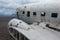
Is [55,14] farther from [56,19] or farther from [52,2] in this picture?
[52,2]

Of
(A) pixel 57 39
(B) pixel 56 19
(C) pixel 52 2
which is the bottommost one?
(A) pixel 57 39

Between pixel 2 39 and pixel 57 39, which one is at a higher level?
pixel 57 39

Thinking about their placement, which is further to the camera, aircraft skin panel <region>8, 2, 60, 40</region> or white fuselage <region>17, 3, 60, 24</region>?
white fuselage <region>17, 3, 60, 24</region>

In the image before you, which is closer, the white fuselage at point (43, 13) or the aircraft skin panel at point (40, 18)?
the aircraft skin panel at point (40, 18)

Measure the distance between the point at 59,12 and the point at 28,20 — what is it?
5265mm

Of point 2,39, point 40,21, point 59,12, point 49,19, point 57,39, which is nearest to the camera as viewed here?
point 57,39

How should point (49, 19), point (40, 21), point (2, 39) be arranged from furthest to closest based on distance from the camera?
point (2, 39) < point (40, 21) < point (49, 19)

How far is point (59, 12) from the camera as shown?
1038cm

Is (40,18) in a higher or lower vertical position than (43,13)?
lower

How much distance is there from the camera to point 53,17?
10.8 meters

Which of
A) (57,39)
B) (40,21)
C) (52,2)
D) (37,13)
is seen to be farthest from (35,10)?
(57,39)

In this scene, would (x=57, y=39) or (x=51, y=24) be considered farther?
(x=51, y=24)

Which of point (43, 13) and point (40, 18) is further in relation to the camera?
point (40, 18)

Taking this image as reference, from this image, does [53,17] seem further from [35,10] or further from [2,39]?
[2,39]
